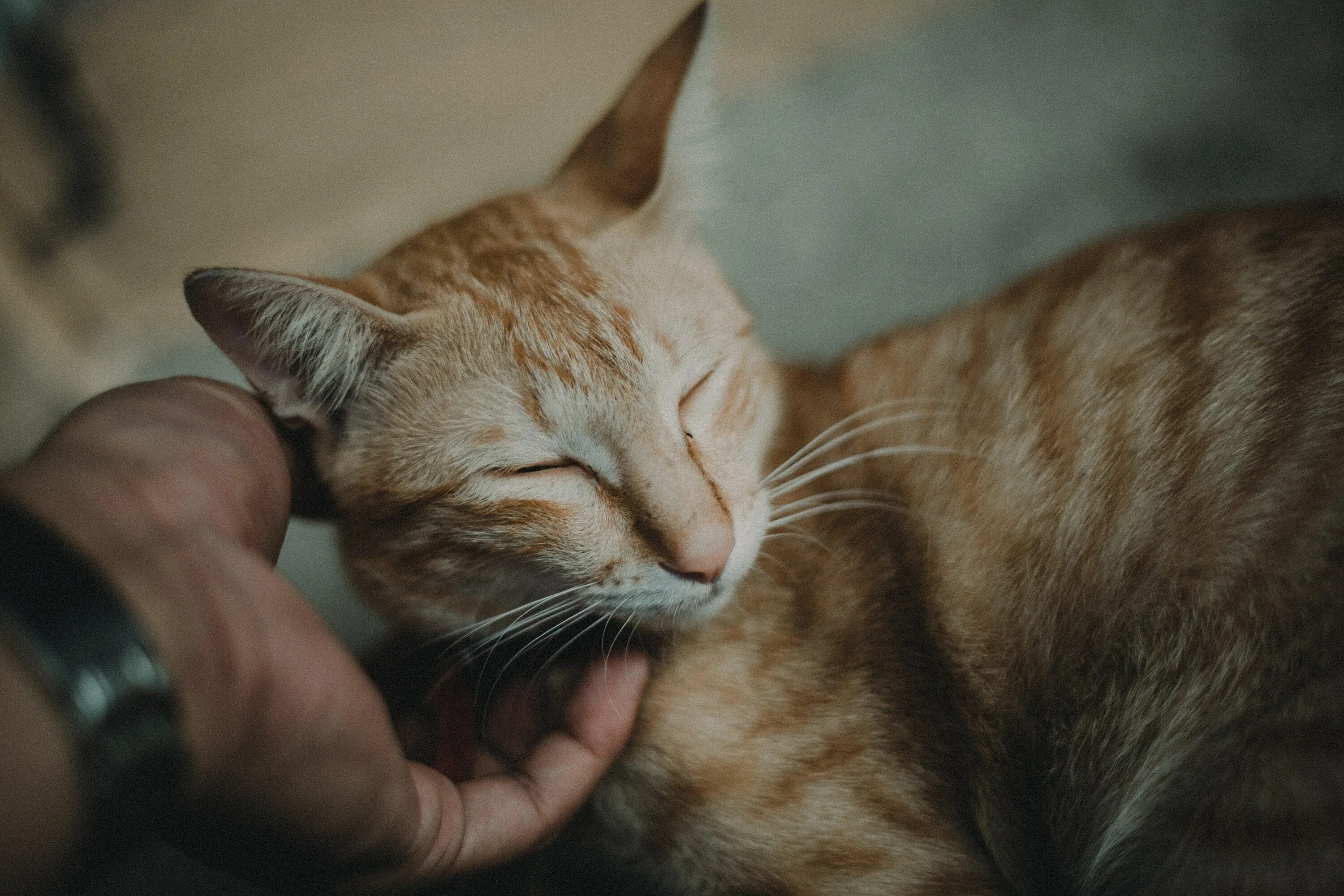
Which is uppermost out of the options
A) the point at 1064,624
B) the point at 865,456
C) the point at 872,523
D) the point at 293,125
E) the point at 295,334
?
the point at 293,125

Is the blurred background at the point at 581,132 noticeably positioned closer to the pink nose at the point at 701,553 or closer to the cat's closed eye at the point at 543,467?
the cat's closed eye at the point at 543,467

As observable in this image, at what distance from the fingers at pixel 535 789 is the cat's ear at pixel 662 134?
73cm

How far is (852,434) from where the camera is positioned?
1.14m

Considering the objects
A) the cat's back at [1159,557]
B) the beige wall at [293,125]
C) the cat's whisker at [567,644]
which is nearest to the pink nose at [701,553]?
the cat's whisker at [567,644]

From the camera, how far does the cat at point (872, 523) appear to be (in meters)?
0.95

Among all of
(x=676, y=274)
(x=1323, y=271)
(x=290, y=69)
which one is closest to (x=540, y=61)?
(x=290, y=69)

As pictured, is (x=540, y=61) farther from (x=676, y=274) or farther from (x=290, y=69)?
(x=676, y=274)

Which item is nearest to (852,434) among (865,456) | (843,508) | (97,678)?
(865,456)

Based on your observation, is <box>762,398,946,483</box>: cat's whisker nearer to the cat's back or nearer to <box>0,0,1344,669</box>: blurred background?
the cat's back

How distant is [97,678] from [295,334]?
1.75 feet

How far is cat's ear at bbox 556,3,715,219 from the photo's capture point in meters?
1.20

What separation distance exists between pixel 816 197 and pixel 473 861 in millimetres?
1895

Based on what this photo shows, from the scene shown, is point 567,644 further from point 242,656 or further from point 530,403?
point 242,656

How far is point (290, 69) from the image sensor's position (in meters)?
2.43
